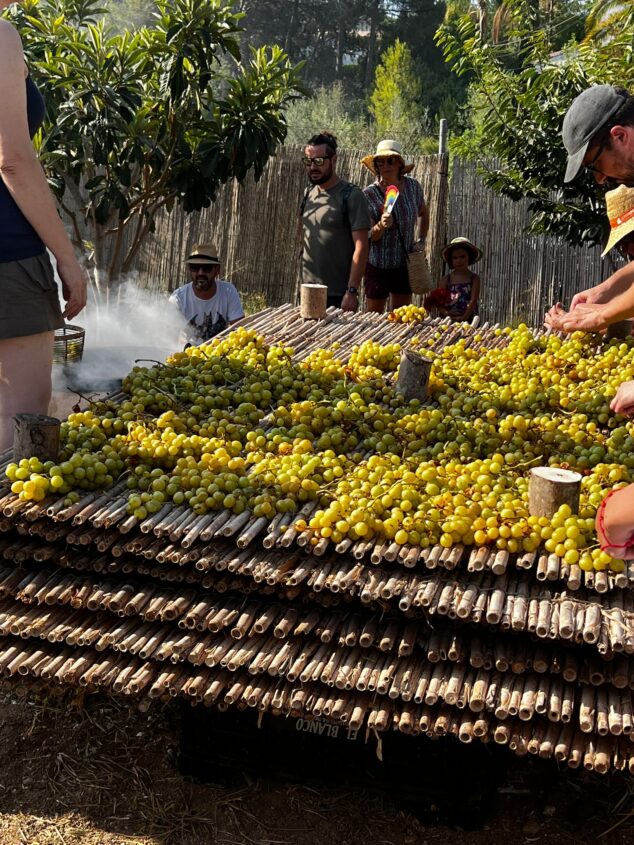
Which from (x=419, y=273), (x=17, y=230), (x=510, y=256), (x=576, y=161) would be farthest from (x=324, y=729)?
(x=510, y=256)

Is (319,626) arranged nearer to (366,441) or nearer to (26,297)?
(366,441)

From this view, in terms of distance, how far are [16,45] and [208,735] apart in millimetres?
1998

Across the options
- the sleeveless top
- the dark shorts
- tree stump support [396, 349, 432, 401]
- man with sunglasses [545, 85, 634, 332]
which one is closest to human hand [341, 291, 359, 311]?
the dark shorts

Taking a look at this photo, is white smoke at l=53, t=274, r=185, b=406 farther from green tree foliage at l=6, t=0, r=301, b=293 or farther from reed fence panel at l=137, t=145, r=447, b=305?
reed fence panel at l=137, t=145, r=447, b=305

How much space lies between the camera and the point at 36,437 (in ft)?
7.25

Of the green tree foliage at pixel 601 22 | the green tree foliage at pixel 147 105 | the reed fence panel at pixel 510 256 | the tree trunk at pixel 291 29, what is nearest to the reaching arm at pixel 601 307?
the green tree foliage at pixel 147 105

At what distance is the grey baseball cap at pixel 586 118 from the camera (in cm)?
254

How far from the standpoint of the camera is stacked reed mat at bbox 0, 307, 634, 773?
5.81 feet

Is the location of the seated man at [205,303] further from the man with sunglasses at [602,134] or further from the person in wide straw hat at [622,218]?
the man with sunglasses at [602,134]

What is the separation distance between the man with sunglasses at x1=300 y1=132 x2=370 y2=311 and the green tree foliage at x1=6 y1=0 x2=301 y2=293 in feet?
3.71

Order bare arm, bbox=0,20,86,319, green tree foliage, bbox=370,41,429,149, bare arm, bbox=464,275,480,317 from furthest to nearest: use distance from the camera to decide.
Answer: green tree foliage, bbox=370,41,429,149
bare arm, bbox=464,275,480,317
bare arm, bbox=0,20,86,319

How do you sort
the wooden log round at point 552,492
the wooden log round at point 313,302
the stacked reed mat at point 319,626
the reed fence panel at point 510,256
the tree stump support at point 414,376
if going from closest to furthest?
the stacked reed mat at point 319,626 → the wooden log round at point 552,492 → the tree stump support at point 414,376 → the wooden log round at point 313,302 → the reed fence panel at point 510,256

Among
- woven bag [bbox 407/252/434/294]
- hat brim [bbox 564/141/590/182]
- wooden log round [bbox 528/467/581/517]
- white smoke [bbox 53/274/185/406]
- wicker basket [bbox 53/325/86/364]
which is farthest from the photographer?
woven bag [bbox 407/252/434/294]

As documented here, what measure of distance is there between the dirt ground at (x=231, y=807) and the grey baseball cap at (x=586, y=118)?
182cm
